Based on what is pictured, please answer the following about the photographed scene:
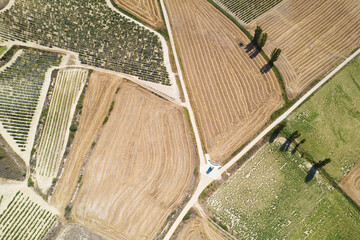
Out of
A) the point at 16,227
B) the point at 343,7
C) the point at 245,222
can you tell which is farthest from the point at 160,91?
the point at 343,7

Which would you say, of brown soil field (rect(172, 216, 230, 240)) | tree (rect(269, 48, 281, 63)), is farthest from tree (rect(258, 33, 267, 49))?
brown soil field (rect(172, 216, 230, 240))

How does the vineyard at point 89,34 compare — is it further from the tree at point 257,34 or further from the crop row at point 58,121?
the tree at point 257,34

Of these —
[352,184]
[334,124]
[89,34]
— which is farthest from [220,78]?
[352,184]

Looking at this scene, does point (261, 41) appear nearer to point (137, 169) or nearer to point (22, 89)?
point (137, 169)

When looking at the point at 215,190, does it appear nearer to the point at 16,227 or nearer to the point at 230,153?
the point at 230,153

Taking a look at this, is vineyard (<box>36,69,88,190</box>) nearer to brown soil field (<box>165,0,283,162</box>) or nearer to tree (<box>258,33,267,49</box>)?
brown soil field (<box>165,0,283,162</box>)

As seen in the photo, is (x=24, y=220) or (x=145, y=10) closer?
(x=24, y=220)
